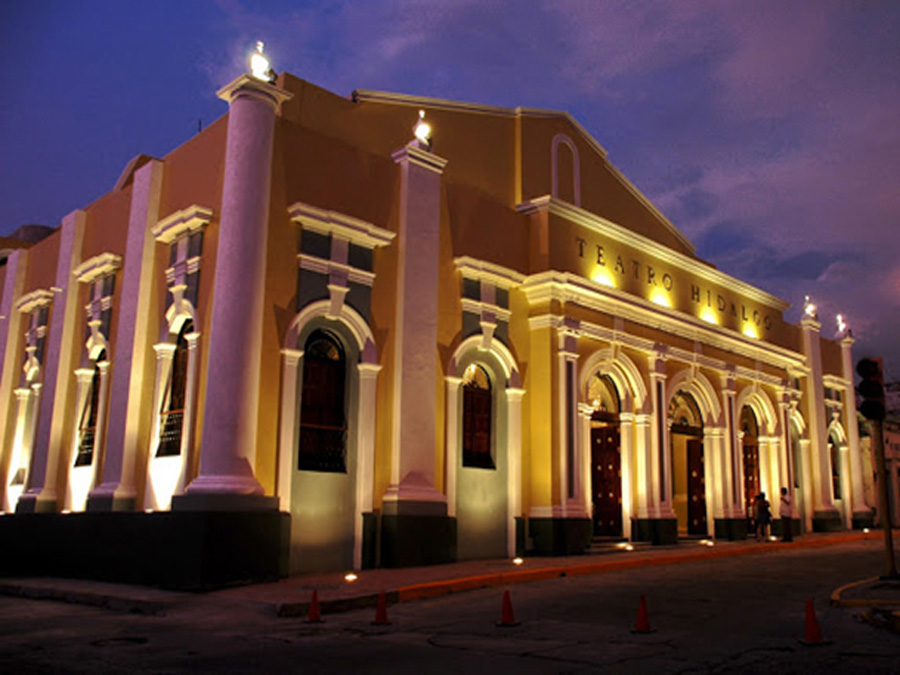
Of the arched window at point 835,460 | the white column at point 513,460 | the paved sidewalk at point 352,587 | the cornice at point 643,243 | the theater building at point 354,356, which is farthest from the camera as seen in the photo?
the arched window at point 835,460

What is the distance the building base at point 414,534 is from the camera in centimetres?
1530

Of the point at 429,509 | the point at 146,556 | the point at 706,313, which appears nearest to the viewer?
the point at 146,556

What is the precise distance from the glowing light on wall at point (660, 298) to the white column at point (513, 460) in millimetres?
5954

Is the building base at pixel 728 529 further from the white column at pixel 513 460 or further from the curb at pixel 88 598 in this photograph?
the curb at pixel 88 598

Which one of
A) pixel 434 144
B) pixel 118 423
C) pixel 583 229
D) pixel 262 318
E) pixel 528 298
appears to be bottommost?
pixel 118 423

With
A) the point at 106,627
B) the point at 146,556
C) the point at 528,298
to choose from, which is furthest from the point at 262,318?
the point at 528,298

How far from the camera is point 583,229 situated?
2086 cm

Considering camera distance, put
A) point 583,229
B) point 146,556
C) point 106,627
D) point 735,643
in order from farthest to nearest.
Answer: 1. point 583,229
2. point 146,556
3. point 106,627
4. point 735,643

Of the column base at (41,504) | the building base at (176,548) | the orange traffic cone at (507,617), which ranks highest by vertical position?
the column base at (41,504)

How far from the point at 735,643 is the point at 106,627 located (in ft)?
23.0

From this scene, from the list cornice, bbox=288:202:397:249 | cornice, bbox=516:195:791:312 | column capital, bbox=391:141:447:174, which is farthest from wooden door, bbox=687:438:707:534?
cornice, bbox=288:202:397:249

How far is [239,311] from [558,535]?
8.44 metres

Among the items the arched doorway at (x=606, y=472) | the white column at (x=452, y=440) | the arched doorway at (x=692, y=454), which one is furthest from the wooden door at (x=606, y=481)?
the white column at (x=452, y=440)

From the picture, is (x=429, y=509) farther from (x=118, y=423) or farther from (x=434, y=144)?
(x=434, y=144)
